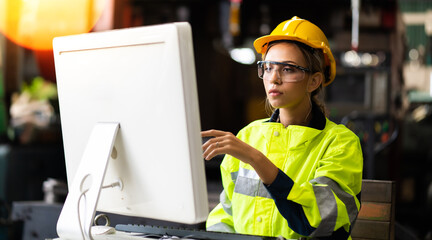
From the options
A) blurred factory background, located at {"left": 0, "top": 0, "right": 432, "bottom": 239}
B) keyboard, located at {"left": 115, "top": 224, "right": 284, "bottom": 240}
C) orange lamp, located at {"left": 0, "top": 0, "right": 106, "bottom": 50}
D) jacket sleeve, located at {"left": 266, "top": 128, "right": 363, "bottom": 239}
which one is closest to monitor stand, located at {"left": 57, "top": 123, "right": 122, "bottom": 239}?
keyboard, located at {"left": 115, "top": 224, "right": 284, "bottom": 240}

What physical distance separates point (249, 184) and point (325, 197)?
318 millimetres

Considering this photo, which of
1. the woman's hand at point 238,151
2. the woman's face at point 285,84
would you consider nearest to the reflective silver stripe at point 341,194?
the woman's hand at point 238,151

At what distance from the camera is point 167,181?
4.17 ft

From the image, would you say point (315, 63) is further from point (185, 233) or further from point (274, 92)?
point (185, 233)

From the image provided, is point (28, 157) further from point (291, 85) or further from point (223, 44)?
point (223, 44)

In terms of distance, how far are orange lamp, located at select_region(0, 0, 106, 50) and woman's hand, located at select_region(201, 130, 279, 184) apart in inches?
169

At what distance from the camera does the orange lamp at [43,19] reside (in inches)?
209

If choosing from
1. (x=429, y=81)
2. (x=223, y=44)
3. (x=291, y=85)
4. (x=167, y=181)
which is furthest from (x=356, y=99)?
(x=429, y=81)

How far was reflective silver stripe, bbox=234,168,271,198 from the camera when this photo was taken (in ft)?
5.42

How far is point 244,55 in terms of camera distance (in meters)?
11.0

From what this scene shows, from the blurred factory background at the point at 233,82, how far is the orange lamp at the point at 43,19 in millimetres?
12

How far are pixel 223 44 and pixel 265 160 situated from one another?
26.4ft

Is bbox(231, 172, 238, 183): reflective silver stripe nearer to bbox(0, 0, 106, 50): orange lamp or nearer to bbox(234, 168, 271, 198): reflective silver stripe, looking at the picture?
bbox(234, 168, 271, 198): reflective silver stripe

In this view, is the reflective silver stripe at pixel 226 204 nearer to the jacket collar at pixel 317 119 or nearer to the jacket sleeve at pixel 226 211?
the jacket sleeve at pixel 226 211
